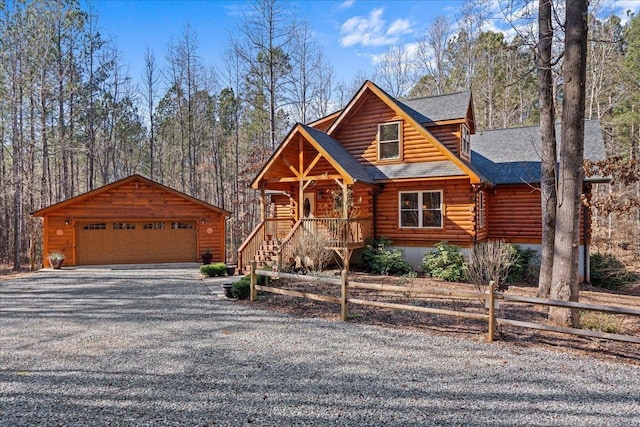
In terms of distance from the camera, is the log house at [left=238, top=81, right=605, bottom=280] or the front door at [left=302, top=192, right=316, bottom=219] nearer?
the log house at [left=238, top=81, right=605, bottom=280]

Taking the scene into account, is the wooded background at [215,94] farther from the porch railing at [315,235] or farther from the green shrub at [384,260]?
the green shrub at [384,260]

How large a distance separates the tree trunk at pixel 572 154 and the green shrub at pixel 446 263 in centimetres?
577

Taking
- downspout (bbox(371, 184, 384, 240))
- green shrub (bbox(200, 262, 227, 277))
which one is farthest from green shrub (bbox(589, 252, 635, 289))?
green shrub (bbox(200, 262, 227, 277))

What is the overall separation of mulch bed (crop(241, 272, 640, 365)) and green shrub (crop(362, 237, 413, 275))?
6.48 ft

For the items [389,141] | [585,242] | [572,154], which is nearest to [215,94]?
[389,141]

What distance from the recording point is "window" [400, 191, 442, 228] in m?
14.4

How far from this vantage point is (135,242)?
57.0 ft

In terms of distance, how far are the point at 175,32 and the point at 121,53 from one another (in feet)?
13.9

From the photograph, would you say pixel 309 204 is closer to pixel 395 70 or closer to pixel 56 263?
pixel 56 263

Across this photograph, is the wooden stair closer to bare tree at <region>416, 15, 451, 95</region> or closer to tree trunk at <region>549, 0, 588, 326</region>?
tree trunk at <region>549, 0, 588, 326</region>

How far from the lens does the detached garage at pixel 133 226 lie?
54.2 feet

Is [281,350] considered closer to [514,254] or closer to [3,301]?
[3,301]

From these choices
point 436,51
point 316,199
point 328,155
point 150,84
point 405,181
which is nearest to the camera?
point 328,155

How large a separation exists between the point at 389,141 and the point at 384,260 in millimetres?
4831
